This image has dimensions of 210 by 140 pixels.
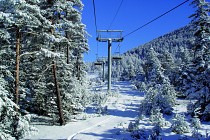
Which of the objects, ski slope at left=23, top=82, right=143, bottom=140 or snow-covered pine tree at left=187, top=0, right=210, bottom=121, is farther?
snow-covered pine tree at left=187, top=0, right=210, bottom=121

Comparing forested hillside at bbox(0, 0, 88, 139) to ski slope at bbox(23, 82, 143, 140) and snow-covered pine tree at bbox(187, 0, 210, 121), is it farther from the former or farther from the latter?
snow-covered pine tree at bbox(187, 0, 210, 121)

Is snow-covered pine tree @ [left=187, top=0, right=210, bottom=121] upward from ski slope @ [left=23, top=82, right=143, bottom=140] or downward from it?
upward

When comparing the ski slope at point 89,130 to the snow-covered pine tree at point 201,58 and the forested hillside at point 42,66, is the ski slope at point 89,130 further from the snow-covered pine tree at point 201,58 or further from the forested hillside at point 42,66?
the snow-covered pine tree at point 201,58

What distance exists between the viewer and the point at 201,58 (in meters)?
25.1

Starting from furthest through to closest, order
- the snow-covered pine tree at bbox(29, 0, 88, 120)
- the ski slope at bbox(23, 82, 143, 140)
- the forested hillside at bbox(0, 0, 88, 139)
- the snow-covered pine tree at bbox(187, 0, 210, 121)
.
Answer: the snow-covered pine tree at bbox(187, 0, 210, 121), the snow-covered pine tree at bbox(29, 0, 88, 120), the forested hillside at bbox(0, 0, 88, 139), the ski slope at bbox(23, 82, 143, 140)

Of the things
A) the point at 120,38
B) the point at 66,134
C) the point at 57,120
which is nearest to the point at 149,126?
the point at 66,134

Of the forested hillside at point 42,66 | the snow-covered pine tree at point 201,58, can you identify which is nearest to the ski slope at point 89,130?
A: the forested hillside at point 42,66

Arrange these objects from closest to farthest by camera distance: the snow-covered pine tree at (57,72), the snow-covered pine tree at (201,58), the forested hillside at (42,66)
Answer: the forested hillside at (42,66)
the snow-covered pine tree at (57,72)
the snow-covered pine tree at (201,58)

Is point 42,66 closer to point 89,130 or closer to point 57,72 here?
point 57,72

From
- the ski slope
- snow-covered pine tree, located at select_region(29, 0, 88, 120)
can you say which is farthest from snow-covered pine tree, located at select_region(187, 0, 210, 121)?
snow-covered pine tree, located at select_region(29, 0, 88, 120)

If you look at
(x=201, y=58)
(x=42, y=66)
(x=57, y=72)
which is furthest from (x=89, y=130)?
(x=201, y=58)

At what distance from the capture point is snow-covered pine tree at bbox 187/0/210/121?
2472 centimetres

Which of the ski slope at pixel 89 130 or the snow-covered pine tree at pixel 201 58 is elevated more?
the snow-covered pine tree at pixel 201 58

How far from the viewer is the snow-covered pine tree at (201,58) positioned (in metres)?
24.7
